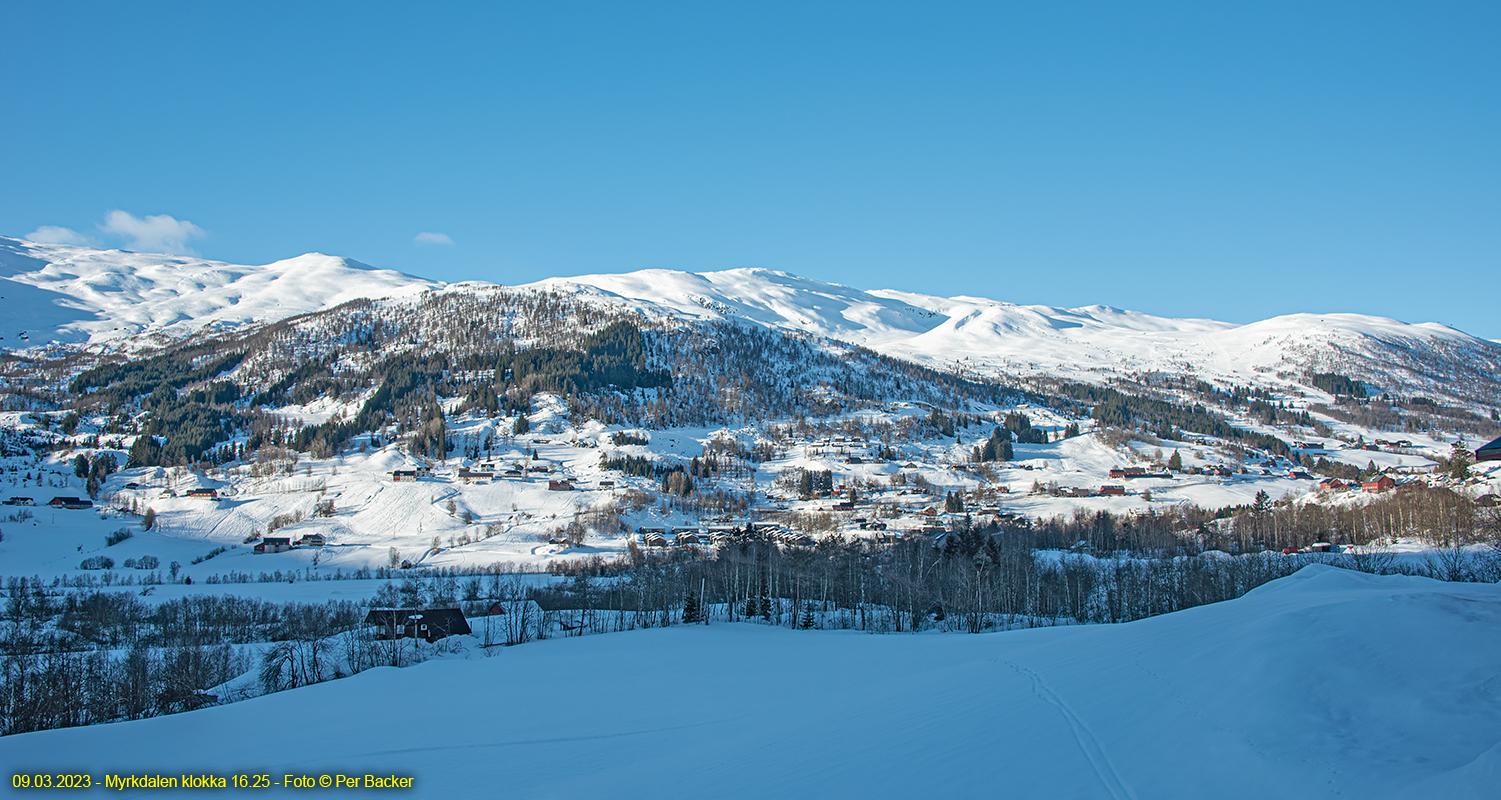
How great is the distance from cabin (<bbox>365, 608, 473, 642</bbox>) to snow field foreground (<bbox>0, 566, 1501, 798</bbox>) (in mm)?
22855

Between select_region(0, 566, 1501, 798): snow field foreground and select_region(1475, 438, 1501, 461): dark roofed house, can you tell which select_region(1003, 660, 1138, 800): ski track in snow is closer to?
select_region(0, 566, 1501, 798): snow field foreground

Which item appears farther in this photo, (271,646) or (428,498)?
(428,498)

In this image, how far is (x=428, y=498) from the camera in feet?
440

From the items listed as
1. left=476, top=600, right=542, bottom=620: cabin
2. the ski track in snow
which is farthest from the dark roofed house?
left=476, top=600, right=542, bottom=620: cabin

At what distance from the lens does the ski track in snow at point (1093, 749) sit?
11219mm

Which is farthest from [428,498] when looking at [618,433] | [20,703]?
[20,703]

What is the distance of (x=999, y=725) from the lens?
15.8 m

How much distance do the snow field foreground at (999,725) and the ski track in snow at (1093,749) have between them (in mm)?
64

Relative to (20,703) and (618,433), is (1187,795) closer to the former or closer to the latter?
(20,703)

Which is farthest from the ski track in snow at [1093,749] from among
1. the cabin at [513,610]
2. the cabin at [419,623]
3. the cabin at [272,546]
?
the cabin at [272,546]

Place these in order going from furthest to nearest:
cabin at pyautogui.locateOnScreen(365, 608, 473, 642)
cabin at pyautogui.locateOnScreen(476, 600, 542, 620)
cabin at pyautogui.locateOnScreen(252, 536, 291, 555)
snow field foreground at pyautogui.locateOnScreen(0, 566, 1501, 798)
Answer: cabin at pyautogui.locateOnScreen(252, 536, 291, 555) → cabin at pyautogui.locateOnScreen(476, 600, 542, 620) → cabin at pyautogui.locateOnScreen(365, 608, 473, 642) → snow field foreground at pyautogui.locateOnScreen(0, 566, 1501, 798)

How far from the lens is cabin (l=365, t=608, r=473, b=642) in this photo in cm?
5612

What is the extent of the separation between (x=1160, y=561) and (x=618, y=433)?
126m

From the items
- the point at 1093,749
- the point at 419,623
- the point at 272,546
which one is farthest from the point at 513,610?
the point at 272,546
